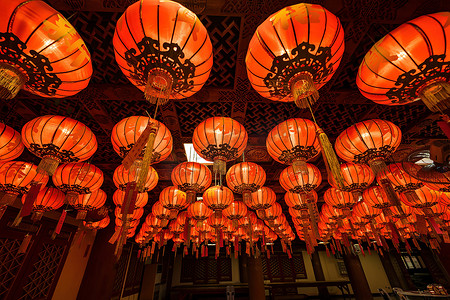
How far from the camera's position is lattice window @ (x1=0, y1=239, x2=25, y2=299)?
16.5 feet

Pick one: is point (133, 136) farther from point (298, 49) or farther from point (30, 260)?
point (30, 260)

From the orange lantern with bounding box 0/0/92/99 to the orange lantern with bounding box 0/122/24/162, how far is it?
1797 millimetres

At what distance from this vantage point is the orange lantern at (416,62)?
1.50 metres

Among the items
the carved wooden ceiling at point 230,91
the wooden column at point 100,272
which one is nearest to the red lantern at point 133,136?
the carved wooden ceiling at point 230,91

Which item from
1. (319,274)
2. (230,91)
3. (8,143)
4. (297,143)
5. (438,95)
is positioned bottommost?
(319,274)

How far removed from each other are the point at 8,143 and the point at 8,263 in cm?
500

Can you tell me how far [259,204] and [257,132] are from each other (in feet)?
5.42

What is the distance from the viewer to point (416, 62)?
1.56m

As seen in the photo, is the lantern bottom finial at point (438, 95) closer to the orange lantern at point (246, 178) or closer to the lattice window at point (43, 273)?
the orange lantern at point (246, 178)

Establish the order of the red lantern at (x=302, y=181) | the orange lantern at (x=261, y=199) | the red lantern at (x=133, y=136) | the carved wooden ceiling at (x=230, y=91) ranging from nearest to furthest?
the carved wooden ceiling at (x=230, y=91)
the red lantern at (x=133, y=136)
the red lantern at (x=302, y=181)
the orange lantern at (x=261, y=199)

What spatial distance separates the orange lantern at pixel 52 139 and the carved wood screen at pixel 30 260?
14.8 ft

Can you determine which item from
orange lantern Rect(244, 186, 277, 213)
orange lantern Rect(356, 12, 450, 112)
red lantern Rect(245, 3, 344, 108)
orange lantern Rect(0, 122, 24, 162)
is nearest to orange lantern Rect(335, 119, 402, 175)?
orange lantern Rect(356, 12, 450, 112)

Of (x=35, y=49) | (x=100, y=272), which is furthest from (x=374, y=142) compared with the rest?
(x=100, y=272)

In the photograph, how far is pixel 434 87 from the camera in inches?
62.3
